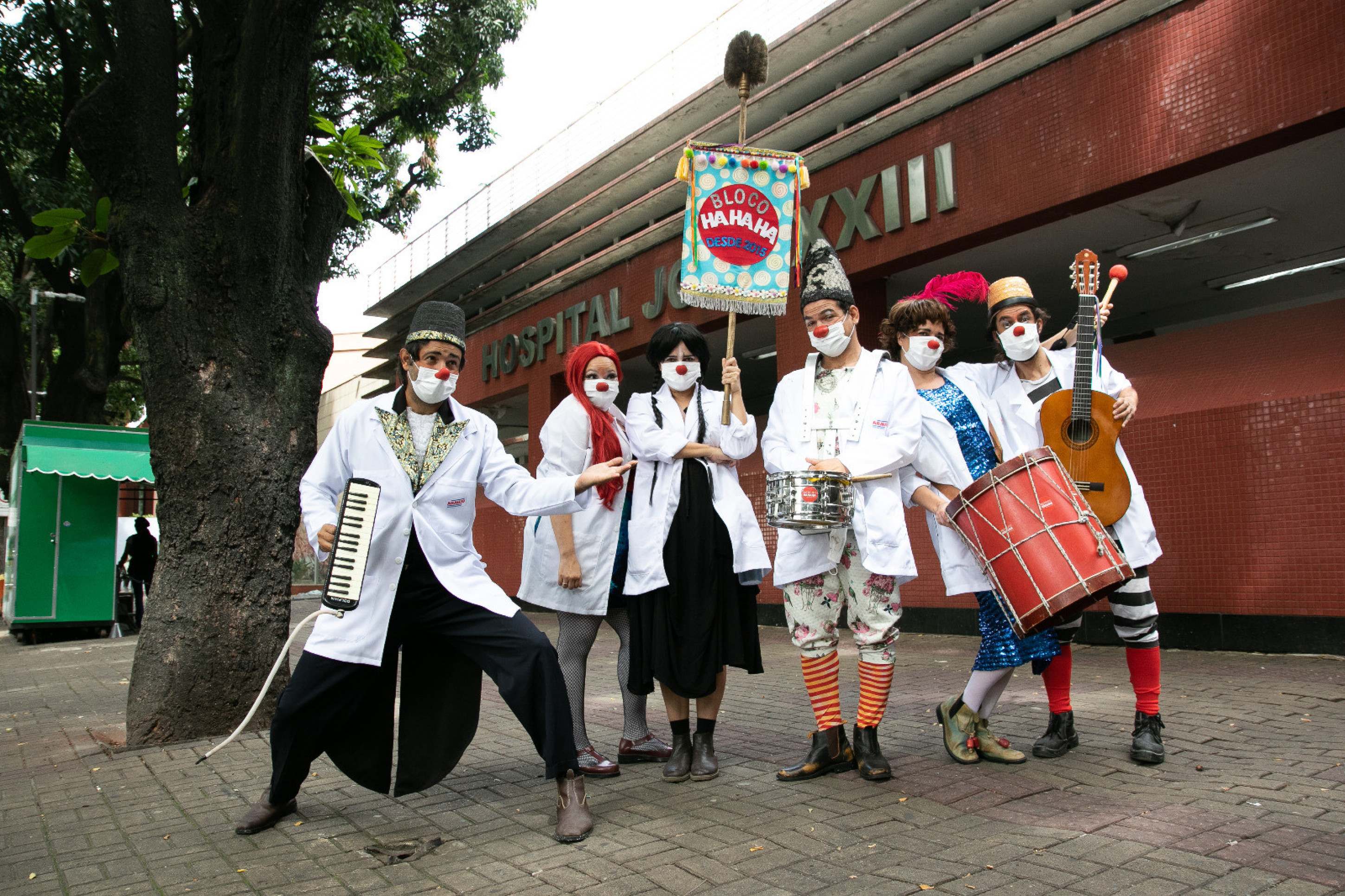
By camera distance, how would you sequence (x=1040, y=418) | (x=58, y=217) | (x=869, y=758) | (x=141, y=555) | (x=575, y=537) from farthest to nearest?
(x=141, y=555), (x=58, y=217), (x=575, y=537), (x=1040, y=418), (x=869, y=758)

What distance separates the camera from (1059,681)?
15.5ft

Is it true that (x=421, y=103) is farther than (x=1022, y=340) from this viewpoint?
Yes

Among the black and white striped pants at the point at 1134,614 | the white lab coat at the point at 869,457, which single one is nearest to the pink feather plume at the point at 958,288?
the white lab coat at the point at 869,457

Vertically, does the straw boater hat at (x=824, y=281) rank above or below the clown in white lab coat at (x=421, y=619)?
above

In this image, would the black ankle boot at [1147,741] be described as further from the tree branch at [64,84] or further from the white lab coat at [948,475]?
the tree branch at [64,84]

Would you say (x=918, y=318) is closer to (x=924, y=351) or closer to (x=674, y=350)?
(x=924, y=351)

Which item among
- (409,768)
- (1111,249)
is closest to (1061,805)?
(409,768)

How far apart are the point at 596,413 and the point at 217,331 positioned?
286cm

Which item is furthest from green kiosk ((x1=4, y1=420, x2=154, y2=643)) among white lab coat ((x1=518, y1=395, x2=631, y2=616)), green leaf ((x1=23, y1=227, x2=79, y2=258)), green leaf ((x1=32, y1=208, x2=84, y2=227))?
white lab coat ((x1=518, y1=395, x2=631, y2=616))

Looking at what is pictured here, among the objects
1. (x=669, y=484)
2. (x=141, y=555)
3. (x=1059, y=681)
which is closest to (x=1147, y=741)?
(x=1059, y=681)

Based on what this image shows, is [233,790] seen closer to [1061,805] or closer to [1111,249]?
[1061,805]

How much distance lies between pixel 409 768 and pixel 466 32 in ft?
50.2

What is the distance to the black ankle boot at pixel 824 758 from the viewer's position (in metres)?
4.43

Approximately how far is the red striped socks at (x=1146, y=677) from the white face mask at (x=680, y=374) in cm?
241
